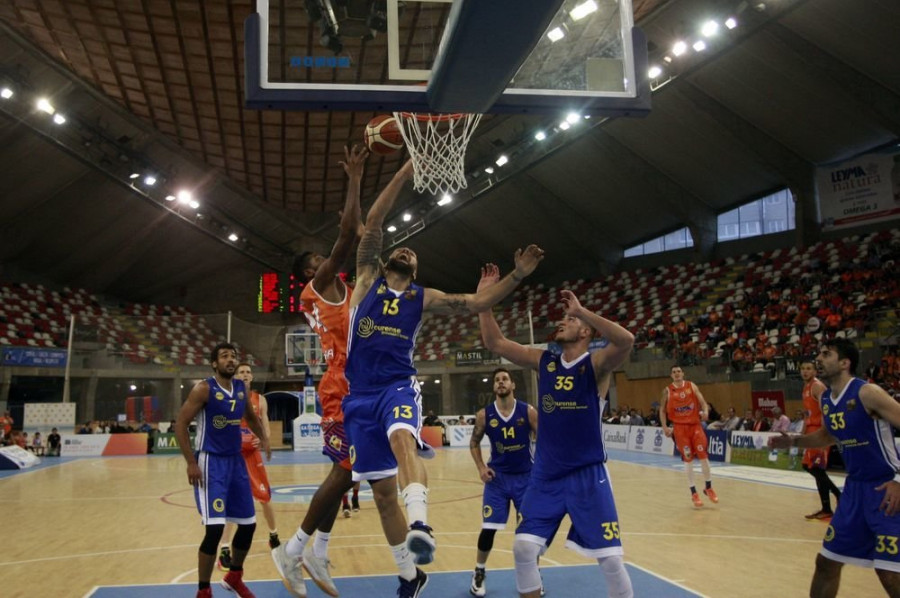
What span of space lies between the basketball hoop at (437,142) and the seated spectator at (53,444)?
67.6ft

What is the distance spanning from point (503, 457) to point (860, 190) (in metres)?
23.5

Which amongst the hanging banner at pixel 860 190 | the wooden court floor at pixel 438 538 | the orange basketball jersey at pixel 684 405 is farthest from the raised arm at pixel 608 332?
the hanging banner at pixel 860 190

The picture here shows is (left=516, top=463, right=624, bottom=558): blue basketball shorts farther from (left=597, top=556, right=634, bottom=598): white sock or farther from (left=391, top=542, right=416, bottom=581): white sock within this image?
(left=391, top=542, right=416, bottom=581): white sock

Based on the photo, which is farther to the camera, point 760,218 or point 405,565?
point 760,218

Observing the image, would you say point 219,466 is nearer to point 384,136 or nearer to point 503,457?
point 503,457

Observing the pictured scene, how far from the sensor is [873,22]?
19.4 metres

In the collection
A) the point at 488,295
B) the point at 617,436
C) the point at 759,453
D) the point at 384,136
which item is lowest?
the point at 759,453

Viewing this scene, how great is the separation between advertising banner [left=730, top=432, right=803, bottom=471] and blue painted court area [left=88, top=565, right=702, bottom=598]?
10.2 meters

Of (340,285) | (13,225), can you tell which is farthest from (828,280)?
(13,225)

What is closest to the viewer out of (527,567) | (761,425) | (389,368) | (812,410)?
(527,567)

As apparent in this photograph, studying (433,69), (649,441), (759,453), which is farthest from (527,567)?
(649,441)

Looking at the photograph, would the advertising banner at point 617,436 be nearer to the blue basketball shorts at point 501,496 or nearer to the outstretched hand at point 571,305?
the blue basketball shorts at point 501,496

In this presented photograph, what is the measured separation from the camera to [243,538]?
19.7 feet

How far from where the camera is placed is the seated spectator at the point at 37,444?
25094mm
